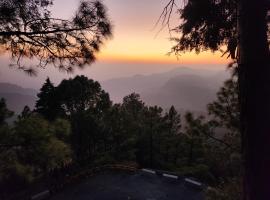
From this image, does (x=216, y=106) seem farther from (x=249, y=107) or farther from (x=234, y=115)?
(x=249, y=107)

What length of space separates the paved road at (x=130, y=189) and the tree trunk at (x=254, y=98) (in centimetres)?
1672

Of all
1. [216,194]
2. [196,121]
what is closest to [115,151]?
[196,121]

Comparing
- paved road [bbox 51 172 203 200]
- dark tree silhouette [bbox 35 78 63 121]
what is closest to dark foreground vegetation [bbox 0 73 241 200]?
dark tree silhouette [bbox 35 78 63 121]

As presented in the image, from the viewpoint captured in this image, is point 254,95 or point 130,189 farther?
point 130,189

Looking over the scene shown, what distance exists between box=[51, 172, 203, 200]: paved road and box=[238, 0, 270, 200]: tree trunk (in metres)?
16.7

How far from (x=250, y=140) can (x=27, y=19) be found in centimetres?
444

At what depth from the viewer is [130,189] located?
21.5m

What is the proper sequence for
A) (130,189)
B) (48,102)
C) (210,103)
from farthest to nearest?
(48,102)
(130,189)
(210,103)

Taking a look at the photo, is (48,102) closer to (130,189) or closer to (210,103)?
(130,189)

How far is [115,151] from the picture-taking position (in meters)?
32.5

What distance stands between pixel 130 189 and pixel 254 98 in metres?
18.7

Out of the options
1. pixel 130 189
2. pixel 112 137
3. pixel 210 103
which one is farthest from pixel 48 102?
pixel 210 103

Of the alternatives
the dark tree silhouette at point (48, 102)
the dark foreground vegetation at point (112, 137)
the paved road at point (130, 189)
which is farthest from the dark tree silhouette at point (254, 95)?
the dark tree silhouette at point (48, 102)

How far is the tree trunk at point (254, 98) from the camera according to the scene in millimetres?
3830
